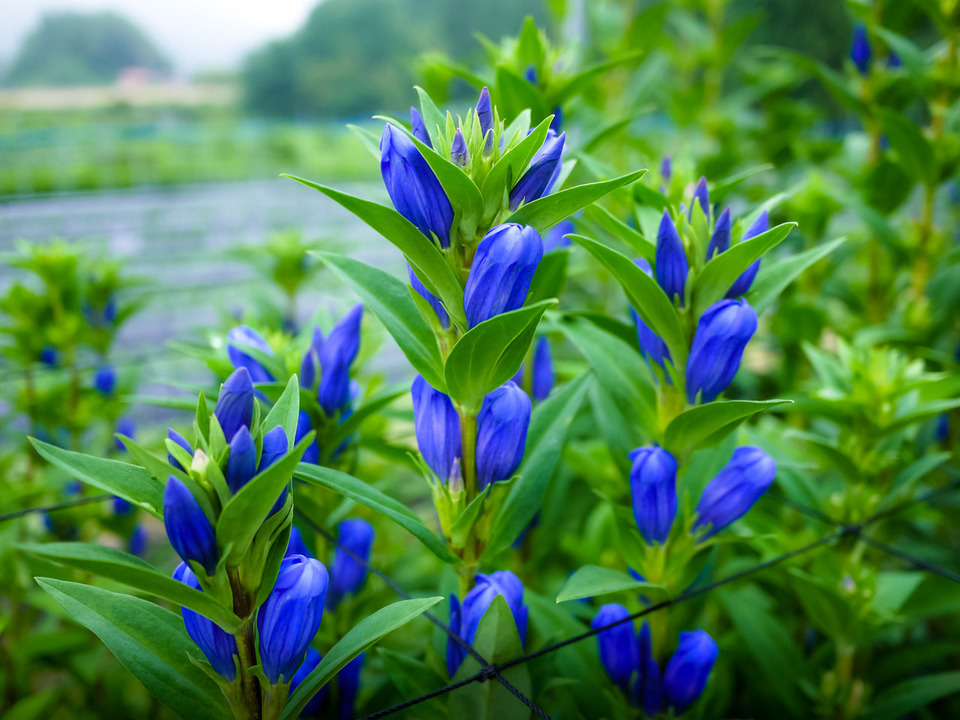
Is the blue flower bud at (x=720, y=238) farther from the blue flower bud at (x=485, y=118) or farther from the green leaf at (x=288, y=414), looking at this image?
the green leaf at (x=288, y=414)

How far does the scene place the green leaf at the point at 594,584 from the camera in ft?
1.47

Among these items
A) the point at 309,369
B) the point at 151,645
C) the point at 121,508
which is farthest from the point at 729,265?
the point at 121,508

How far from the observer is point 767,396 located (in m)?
1.31

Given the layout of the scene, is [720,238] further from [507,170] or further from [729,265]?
[507,170]

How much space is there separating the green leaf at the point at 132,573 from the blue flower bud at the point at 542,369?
0.42m

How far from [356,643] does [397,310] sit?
0.22 meters

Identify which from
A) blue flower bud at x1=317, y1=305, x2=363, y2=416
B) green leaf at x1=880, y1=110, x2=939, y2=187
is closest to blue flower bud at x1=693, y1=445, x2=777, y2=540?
blue flower bud at x1=317, y1=305, x2=363, y2=416

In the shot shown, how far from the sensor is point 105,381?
1.03 m

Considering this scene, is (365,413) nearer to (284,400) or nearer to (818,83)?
(284,400)

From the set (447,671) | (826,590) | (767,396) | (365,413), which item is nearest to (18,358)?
(365,413)

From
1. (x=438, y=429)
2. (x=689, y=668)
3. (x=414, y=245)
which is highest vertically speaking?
(x=414, y=245)

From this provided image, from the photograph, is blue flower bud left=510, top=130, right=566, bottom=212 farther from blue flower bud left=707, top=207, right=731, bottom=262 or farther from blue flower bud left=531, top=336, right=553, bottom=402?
blue flower bud left=531, top=336, right=553, bottom=402

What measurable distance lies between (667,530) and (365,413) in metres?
0.25

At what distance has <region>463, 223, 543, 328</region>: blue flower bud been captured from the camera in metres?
0.41
